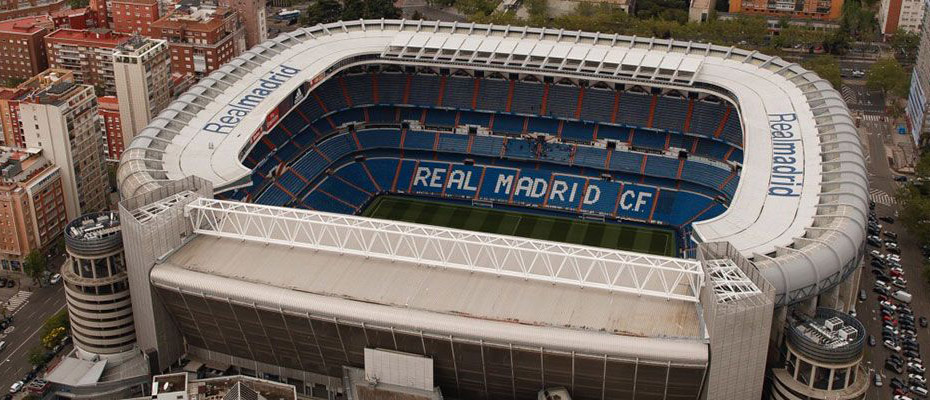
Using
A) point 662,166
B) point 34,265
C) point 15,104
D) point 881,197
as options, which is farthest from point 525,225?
point 15,104

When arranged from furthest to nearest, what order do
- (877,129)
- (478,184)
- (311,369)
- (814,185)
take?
(877,129) → (478,184) → (814,185) → (311,369)

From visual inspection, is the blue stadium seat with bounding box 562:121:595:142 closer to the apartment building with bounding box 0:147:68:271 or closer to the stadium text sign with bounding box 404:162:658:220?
the stadium text sign with bounding box 404:162:658:220

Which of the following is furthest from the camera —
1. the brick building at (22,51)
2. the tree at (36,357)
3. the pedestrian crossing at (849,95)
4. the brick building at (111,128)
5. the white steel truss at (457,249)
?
the pedestrian crossing at (849,95)

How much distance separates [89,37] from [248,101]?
56.0 metres

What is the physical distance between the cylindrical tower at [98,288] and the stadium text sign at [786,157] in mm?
61534

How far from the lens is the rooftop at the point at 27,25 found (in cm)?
17350

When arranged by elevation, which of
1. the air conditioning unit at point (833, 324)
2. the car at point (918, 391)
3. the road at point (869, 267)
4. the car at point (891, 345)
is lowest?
the car at point (918, 391)

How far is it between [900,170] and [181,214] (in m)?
100

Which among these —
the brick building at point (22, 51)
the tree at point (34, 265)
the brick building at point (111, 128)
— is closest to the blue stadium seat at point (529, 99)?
the brick building at point (111, 128)

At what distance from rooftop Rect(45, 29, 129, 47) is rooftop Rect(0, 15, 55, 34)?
5.16m

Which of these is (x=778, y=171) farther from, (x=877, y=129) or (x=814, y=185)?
(x=877, y=129)

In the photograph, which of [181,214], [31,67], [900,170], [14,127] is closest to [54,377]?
[181,214]

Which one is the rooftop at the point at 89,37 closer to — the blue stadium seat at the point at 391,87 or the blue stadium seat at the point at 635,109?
the blue stadium seat at the point at 391,87

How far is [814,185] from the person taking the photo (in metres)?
107
